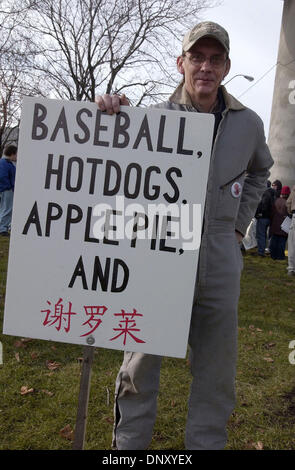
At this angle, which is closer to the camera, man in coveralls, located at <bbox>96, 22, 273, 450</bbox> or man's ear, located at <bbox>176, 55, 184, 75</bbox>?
man in coveralls, located at <bbox>96, 22, 273, 450</bbox>

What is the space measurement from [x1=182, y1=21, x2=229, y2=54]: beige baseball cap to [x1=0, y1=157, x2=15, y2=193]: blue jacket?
22.4 ft

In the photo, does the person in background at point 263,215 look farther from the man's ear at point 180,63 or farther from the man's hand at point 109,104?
the man's hand at point 109,104

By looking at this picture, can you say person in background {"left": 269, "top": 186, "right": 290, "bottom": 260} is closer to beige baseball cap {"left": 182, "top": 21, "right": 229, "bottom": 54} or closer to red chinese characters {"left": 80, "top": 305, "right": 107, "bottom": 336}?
beige baseball cap {"left": 182, "top": 21, "right": 229, "bottom": 54}

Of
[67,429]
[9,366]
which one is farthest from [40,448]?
[9,366]

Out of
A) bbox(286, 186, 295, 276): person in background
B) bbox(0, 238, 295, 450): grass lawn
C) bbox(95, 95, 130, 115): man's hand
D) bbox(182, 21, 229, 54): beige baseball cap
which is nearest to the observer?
bbox(95, 95, 130, 115): man's hand

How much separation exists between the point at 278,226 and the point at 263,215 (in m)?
0.41

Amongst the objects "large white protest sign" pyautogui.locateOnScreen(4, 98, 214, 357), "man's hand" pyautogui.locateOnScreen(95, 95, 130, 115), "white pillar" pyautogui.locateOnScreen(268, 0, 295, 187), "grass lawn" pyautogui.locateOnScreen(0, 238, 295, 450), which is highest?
"white pillar" pyautogui.locateOnScreen(268, 0, 295, 187)

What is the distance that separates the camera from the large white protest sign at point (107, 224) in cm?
163

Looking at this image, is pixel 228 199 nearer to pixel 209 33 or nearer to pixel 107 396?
pixel 209 33

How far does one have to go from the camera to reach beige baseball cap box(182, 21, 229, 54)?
1.81 m

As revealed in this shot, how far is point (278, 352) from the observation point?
12.9 feet

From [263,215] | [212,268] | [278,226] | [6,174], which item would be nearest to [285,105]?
[263,215]

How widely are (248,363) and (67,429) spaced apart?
1.76 metres

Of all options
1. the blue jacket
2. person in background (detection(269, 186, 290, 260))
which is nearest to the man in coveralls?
the blue jacket
